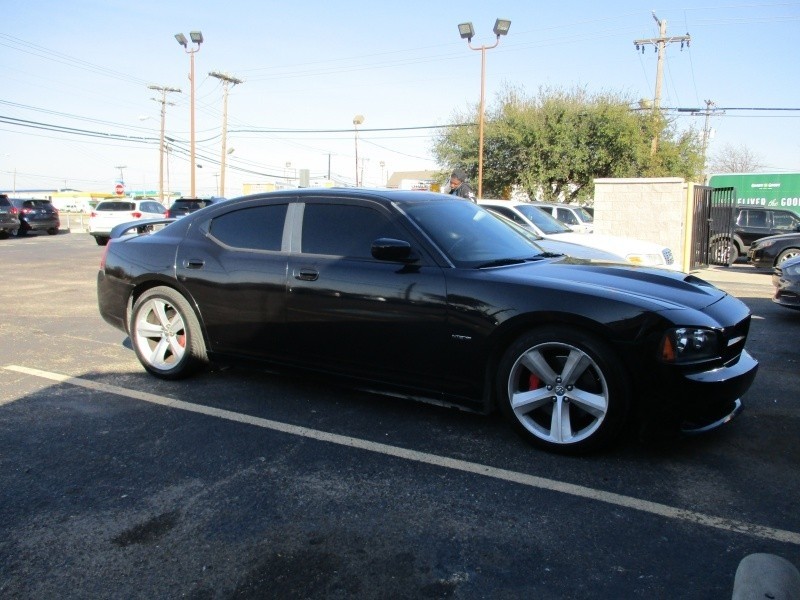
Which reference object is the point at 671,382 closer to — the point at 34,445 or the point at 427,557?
the point at 427,557

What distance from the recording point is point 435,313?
394 cm

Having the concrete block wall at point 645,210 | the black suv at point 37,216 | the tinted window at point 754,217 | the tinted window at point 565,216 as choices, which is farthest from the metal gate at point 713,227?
the black suv at point 37,216

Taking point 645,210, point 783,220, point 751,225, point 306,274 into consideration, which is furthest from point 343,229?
point 783,220

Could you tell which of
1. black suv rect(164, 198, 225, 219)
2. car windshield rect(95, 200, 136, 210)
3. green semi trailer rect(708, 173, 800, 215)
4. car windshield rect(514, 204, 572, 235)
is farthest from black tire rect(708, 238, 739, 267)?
car windshield rect(95, 200, 136, 210)

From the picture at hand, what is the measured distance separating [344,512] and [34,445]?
2.03 m

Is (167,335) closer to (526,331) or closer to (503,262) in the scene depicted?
(503,262)

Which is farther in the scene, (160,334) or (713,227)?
(713,227)

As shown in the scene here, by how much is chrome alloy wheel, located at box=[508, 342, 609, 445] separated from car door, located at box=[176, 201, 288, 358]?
1.73 meters

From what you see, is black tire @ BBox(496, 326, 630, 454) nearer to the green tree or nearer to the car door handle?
the car door handle

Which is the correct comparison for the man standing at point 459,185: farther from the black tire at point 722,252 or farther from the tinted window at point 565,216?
the black tire at point 722,252

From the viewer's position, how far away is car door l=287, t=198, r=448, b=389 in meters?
3.99

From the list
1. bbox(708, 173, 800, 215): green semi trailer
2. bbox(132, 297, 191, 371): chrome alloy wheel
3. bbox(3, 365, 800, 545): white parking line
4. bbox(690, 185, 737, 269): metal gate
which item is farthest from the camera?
bbox(708, 173, 800, 215): green semi trailer

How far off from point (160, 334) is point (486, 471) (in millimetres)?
2955

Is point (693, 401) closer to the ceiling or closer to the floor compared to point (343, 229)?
closer to the floor
